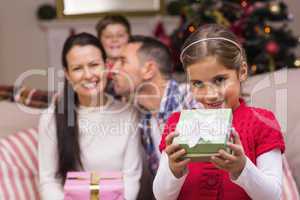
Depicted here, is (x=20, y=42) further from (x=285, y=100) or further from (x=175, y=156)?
(x=175, y=156)

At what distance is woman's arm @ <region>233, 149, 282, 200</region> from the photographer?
2.76 ft

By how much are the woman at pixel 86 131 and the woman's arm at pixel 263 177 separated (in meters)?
0.68

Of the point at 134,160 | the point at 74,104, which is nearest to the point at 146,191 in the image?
the point at 134,160

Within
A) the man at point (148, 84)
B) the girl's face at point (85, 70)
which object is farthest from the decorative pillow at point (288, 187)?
the girl's face at point (85, 70)

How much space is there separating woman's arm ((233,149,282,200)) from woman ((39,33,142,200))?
2.24ft

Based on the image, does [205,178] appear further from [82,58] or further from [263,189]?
[82,58]

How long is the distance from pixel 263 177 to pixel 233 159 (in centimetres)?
8

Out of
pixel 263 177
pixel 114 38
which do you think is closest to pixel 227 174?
pixel 263 177

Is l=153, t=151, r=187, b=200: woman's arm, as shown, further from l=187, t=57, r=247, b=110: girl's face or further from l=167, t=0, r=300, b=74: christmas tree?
l=167, t=0, r=300, b=74: christmas tree

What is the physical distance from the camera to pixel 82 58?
1558 mm

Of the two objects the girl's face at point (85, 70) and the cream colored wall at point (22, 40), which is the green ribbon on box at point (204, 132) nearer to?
the girl's face at point (85, 70)

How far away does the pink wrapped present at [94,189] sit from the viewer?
1353mm

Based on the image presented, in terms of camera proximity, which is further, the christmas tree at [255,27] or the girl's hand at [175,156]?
the christmas tree at [255,27]

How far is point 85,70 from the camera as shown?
1558mm
